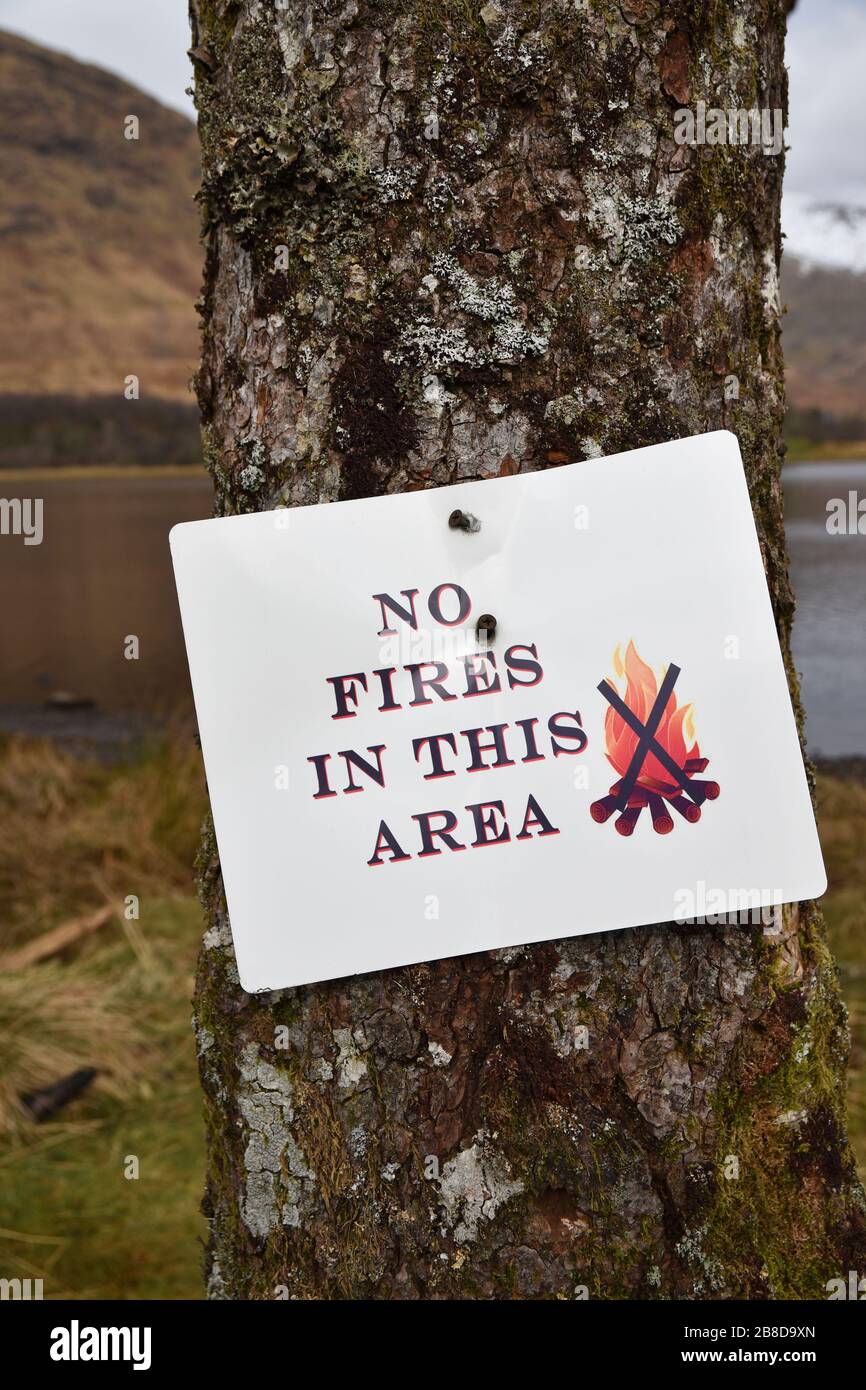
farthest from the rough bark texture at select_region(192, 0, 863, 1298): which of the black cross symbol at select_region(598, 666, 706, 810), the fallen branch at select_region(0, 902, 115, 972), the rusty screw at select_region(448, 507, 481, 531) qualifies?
the fallen branch at select_region(0, 902, 115, 972)

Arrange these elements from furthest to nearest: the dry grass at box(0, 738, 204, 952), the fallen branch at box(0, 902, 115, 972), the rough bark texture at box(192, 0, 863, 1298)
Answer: the dry grass at box(0, 738, 204, 952) < the fallen branch at box(0, 902, 115, 972) < the rough bark texture at box(192, 0, 863, 1298)

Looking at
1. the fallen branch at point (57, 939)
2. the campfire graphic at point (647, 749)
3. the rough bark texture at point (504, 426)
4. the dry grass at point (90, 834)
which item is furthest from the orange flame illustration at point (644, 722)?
the dry grass at point (90, 834)

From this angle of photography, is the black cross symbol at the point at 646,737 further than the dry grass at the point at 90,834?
No

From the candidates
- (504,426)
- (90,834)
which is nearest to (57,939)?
(90,834)

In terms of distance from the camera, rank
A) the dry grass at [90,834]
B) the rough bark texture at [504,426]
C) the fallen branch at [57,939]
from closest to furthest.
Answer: the rough bark texture at [504,426], the fallen branch at [57,939], the dry grass at [90,834]

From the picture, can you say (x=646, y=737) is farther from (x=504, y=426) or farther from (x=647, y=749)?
(x=504, y=426)

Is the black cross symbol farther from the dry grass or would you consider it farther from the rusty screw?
the dry grass

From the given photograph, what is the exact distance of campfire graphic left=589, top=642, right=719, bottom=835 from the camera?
101 cm

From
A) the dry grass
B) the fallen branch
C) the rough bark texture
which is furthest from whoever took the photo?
the dry grass

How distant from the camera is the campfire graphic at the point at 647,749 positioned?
1.01 m

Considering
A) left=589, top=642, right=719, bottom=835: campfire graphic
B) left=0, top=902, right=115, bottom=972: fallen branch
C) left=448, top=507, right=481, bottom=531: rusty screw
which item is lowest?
left=0, top=902, right=115, bottom=972: fallen branch

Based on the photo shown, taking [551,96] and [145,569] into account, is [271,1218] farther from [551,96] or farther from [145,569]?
[145,569]

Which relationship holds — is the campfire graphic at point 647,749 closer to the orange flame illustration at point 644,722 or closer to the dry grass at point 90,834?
the orange flame illustration at point 644,722

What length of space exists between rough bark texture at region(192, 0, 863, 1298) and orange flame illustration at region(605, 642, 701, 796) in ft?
0.54
